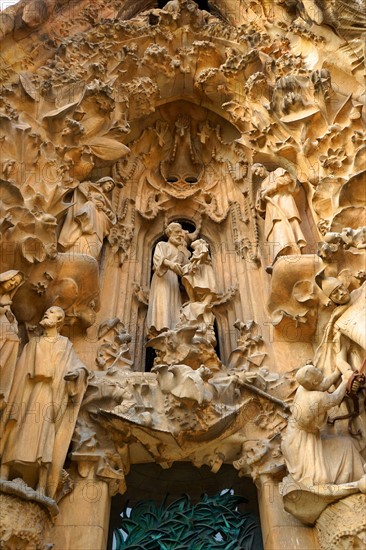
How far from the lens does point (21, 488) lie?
13.8ft

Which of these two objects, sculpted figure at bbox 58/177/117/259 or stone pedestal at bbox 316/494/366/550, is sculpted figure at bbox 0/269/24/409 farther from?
stone pedestal at bbox 316/494/366/550

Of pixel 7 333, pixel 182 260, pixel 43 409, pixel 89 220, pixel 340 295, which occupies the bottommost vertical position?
pixel 43 409

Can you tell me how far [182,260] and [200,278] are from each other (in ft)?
Answer: 1.82

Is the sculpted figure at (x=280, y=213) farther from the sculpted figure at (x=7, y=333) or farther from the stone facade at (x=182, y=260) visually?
the sculpted figure at (x=7, y=333)

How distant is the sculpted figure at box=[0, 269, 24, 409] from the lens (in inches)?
182

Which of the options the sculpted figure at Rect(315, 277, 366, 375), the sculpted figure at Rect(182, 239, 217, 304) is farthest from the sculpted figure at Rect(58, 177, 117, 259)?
the sculpted figure at Rect(315, 277, 366, 375)

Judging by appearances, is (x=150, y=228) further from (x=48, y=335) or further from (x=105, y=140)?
(x=48, y=335)

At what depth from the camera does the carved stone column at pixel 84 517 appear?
14.7 ft

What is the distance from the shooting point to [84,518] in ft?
15.1

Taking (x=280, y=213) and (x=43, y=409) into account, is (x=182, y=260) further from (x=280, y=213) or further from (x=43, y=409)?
(x=43, y=409)

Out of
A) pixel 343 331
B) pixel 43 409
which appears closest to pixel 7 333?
pixel 43 409

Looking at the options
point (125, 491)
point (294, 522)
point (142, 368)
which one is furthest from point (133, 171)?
point (294, 522)

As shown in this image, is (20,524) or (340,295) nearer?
(20,524)

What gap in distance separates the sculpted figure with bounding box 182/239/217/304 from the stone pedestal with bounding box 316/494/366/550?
98.2 inches
